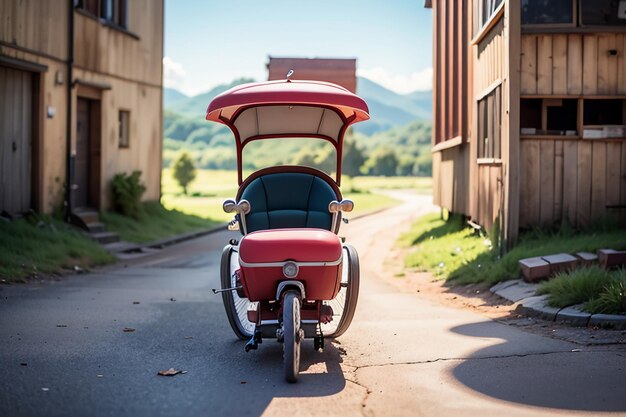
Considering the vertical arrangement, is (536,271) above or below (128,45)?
below

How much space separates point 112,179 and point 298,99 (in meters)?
15.0

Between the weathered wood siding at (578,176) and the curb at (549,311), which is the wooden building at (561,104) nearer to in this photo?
the weathered wood siding at (578,176)

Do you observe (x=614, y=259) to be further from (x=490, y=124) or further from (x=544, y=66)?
(x=490, y=124)

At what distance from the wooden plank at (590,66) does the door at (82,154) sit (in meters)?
11.8

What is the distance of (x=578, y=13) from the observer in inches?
487

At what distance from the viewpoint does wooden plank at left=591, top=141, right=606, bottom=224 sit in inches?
487

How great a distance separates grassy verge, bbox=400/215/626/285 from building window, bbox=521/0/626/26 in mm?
3030

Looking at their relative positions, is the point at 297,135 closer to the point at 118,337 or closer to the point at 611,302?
the point at 118,337

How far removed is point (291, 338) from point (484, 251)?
8.15m

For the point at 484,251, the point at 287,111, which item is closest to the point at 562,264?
the point at 484,251

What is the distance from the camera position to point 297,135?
820 cm

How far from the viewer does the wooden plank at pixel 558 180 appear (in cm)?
1238

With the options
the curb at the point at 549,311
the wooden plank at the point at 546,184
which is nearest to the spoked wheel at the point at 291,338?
the curb at the point at 549,311

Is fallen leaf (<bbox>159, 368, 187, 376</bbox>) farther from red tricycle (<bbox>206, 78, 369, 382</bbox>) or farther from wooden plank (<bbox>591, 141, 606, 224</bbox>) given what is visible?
wooden plank (<bbox>591, 141, 606, 224</bbox>)
